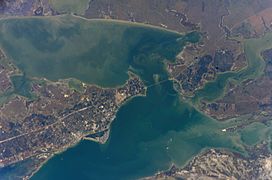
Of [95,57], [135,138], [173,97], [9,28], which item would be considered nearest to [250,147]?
[173,97]

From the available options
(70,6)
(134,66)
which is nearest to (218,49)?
(134,66)

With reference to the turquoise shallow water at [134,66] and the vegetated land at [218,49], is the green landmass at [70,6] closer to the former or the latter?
the vegetated land at [218,49]

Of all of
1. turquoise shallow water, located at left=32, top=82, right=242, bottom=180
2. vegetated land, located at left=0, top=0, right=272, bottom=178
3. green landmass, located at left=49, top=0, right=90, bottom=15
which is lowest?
turquoise shallow water, located at left=32, top=82, right=242, bottom=180

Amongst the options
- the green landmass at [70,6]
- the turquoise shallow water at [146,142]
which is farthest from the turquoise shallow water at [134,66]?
the green landmass at [70,6]

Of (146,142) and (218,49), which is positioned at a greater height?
(218,49)

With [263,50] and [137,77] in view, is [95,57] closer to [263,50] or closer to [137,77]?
[137,77]

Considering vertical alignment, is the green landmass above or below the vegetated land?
above

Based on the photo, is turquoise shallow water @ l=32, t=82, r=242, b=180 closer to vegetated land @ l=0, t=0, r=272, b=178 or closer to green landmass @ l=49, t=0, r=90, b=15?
vegetated land @ l=0, t=0, r=272, b=178

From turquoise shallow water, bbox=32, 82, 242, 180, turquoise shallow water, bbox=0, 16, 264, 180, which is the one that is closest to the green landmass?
turquoise shallow water, bbox=0, 16, 264, 180

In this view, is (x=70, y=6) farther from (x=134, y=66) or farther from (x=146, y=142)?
(x=146, y=142)
